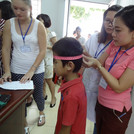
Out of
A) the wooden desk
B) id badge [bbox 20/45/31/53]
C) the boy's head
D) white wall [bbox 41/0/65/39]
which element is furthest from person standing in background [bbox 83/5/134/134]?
white wall [bbox 41/0/65/39]

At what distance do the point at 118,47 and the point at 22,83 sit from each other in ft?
2.81

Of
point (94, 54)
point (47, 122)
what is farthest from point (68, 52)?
point (47, 122)

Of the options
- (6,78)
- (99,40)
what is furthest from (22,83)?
(99,40)

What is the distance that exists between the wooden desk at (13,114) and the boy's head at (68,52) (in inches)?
14.8

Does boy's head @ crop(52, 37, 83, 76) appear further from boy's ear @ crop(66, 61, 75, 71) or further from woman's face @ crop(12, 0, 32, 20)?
woman's face @ crop(12, 0, 32, 20)

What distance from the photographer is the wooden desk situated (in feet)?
2.28

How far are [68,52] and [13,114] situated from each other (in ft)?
2.17

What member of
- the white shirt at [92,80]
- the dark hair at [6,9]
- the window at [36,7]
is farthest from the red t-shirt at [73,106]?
the window at [36,7]

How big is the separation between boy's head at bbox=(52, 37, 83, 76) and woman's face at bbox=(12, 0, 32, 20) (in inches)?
24.2

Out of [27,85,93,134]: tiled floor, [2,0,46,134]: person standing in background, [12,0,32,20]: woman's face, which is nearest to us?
[12,0,32,20]: woman's face

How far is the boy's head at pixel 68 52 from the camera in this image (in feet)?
2.56

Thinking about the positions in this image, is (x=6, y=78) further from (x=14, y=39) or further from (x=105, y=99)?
(x=105, y=99)

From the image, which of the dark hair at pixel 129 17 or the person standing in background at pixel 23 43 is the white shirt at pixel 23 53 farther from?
the dark hair at pixel 129 17

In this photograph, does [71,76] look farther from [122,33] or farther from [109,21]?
[109,21]
